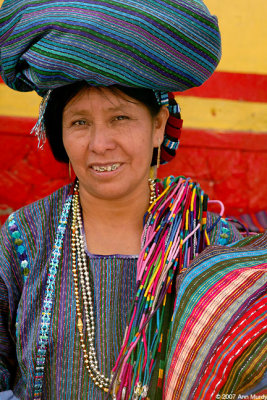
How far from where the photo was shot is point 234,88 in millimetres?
2656

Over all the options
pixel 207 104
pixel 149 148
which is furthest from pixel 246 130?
pixel 149 148

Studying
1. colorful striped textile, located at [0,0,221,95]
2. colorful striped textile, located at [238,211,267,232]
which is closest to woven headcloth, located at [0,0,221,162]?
colorful striped textile, located at [0,0,221,95]

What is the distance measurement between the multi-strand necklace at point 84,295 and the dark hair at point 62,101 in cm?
22

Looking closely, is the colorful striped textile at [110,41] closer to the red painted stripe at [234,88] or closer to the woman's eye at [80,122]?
the woman's eye at [80,122]

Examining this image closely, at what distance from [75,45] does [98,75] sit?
99 millimetres

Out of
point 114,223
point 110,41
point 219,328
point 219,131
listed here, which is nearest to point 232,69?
point 219,131

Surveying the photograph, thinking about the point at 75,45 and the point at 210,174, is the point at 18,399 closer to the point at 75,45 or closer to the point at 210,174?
the point at 75,45

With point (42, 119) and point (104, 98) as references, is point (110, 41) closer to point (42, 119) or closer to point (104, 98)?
point (104, 98)

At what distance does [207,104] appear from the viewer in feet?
8.75

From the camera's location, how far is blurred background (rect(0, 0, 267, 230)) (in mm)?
2605

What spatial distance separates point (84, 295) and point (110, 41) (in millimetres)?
755

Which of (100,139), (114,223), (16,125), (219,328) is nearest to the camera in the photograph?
(219,328)

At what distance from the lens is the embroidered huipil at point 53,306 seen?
1.55 meters

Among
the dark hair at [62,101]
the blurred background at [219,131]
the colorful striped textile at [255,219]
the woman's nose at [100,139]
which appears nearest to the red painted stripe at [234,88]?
the blurred background at [219,131]
